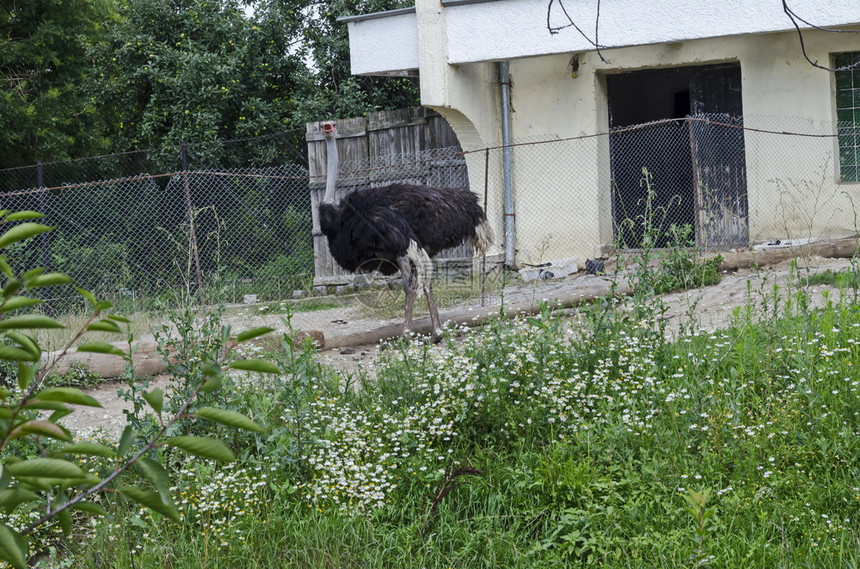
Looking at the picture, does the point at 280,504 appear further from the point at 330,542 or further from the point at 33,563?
the point at 33,563

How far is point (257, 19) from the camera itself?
15719 mm

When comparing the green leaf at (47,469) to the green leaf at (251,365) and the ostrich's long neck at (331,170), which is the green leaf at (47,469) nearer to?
the green leaf at (251,365)

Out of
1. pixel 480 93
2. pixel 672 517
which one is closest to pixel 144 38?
pixel 480 93

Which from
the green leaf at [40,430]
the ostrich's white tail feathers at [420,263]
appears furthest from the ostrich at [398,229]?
the green leaf at [40,430]

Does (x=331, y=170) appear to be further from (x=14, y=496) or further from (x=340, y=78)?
(x=14, y=496)

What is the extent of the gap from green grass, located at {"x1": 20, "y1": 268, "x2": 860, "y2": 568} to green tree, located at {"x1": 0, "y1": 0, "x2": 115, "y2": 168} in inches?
422

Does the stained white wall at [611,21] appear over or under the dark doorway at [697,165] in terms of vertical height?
over

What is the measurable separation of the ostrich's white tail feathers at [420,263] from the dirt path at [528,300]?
657mm

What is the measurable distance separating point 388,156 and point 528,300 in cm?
425

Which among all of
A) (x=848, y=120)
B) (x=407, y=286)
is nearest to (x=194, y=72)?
(x=407, y=286)

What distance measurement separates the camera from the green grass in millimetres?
4133

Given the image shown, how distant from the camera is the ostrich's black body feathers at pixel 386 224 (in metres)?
8.56

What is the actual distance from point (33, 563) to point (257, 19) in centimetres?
1250

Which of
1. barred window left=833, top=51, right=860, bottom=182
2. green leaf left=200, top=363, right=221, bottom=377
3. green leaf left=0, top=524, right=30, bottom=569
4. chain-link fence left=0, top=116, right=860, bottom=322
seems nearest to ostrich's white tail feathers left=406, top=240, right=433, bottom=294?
chain-link fence left=0, top=116, right=860, bottom=322
